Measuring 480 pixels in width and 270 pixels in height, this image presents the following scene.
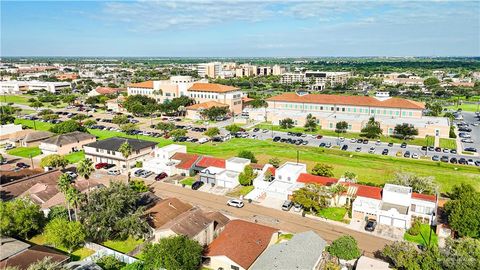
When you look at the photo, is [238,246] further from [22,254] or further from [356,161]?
[356,161]

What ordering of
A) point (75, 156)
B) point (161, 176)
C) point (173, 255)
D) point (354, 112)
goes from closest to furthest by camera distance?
point (173, 255) → point (161, 176) → point (75, 156) → point (354, 112)

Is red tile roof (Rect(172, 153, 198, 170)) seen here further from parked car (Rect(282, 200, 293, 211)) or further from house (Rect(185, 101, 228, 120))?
house (Rect(185, 101, 228, 120))

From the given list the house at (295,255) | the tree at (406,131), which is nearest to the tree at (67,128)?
the house at (295,255)

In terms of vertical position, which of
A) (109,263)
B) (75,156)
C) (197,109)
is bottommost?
(75,156)

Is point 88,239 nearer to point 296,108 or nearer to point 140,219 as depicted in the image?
point 140,219

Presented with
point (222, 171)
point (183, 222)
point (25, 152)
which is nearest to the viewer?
point (183, 222)

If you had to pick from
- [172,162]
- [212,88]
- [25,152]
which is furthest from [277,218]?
[212,88]
